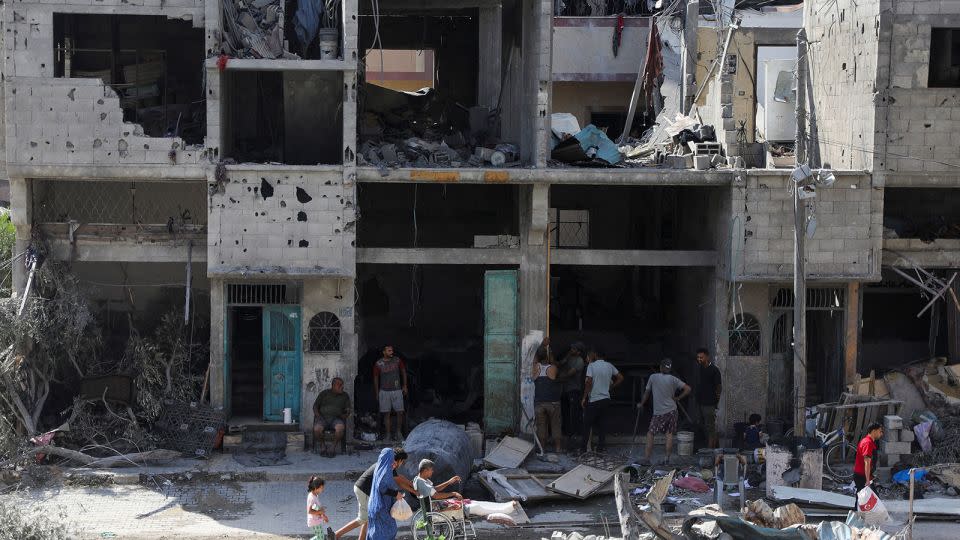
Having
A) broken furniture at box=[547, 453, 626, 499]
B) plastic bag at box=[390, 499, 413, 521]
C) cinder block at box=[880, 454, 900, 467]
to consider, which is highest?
plastic bag at box=[390, 499, 413, 521]

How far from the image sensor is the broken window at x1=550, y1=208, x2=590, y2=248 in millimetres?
27344

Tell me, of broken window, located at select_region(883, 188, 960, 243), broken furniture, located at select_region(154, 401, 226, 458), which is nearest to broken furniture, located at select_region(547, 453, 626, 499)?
broken furniture, located at select_region(154, 401, 226, 458)

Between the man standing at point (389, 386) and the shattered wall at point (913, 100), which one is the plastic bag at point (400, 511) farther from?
the shattered wall at point (913, 100)

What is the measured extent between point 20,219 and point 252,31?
435 cm

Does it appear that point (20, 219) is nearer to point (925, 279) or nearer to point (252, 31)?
point (252, 31)

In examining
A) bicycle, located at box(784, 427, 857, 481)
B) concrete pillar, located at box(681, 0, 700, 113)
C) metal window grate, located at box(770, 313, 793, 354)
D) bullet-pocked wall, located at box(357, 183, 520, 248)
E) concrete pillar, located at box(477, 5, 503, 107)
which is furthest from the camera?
bullet-pocked wall, located at box(357, 183, 520, 248)

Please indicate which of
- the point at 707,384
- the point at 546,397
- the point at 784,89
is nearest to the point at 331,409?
the point at 546,397

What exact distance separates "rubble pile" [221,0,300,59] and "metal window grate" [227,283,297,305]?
3374mm

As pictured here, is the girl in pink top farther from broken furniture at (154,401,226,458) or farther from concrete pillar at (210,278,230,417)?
concrete pillar at (210,278,230,417)

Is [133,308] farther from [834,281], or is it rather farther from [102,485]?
[834,281]

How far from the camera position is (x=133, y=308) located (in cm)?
2233

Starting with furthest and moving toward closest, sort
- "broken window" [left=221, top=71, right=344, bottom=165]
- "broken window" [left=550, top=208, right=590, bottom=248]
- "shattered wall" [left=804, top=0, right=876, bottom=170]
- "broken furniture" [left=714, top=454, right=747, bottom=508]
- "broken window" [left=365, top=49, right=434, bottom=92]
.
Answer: "broken window" [left=365, top=49, right=434, bottom=92], "broken window" [left=550, top=208, right=590, bottom=248], "broken window" [left=221, top=71, right=344, bottom=165], "shattered wall" [left=804, top=0, right=876, bottom=170], "broken furniture" [left=714, top=454, right=747, bottom=508]

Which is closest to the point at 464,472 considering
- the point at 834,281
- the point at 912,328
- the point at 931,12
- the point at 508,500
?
the point at 508,500

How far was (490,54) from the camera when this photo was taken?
24078 mm
